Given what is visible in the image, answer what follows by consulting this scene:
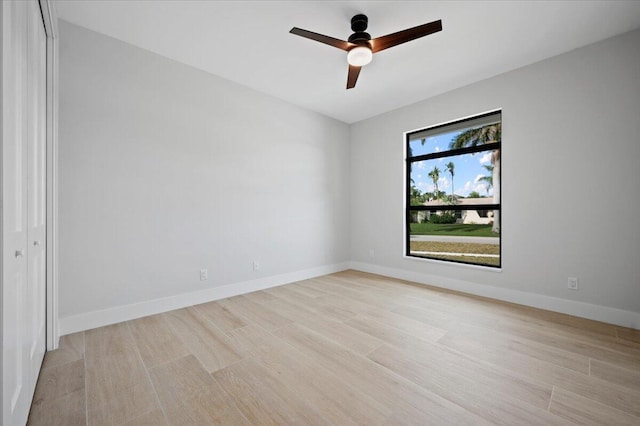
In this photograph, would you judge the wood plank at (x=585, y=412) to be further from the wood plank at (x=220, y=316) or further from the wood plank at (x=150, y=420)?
the wood plank at (x=220, y=316)

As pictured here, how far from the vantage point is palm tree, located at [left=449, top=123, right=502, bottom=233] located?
11.0ft

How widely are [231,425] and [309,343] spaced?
2.95 ft

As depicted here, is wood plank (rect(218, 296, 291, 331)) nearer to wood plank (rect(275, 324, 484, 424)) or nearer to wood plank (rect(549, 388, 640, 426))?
wood plank (rect(275, 324, 484, 424))

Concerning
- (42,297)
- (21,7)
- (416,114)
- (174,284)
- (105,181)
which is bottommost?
(174,284)

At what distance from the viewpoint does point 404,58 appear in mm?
2832

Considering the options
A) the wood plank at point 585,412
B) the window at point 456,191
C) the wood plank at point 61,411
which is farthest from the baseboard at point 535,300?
the wood plank at point 61,411

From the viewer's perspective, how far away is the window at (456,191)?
3.44 m

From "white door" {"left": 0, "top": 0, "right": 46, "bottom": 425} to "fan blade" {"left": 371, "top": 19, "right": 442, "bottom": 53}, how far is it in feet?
7.16

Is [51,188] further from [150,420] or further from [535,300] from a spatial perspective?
[535,300]

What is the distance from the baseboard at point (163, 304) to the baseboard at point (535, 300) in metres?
1.72

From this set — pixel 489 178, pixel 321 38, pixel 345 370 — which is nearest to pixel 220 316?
pixel 345 370

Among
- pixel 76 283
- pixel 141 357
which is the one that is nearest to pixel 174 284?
pixel 76 283

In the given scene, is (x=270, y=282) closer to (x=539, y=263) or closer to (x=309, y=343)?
(x=309, y=343)

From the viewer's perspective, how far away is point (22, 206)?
1279 mm
